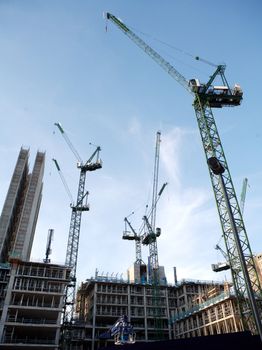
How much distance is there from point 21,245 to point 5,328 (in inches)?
1886

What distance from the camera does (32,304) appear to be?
65.6m

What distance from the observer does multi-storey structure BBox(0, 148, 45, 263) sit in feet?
339

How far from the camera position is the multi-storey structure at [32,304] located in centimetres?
6059

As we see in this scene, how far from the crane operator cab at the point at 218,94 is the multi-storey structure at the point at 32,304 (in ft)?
173

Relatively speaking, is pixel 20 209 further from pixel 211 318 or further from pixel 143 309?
pixel 211 318

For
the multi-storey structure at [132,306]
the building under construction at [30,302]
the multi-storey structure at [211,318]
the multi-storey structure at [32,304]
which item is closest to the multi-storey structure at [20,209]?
the building under construction at [30,302]

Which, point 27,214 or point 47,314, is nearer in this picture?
point 47,314

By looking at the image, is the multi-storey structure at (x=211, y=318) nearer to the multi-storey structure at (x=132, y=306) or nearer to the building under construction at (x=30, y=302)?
the multi-storey structure at (x=132, y=306)

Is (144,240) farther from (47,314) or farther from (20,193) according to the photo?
(20,193)

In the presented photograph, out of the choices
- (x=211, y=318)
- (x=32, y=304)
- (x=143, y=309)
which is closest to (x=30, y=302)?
(x=32, y=304)

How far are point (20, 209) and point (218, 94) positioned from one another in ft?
306

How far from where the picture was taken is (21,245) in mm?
105625

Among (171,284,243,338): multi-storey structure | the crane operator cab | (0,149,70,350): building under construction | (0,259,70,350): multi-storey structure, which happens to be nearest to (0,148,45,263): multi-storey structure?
(0,149,70,350): building under construction

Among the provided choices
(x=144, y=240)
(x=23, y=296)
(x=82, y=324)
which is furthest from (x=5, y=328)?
(x=144, y=240)
